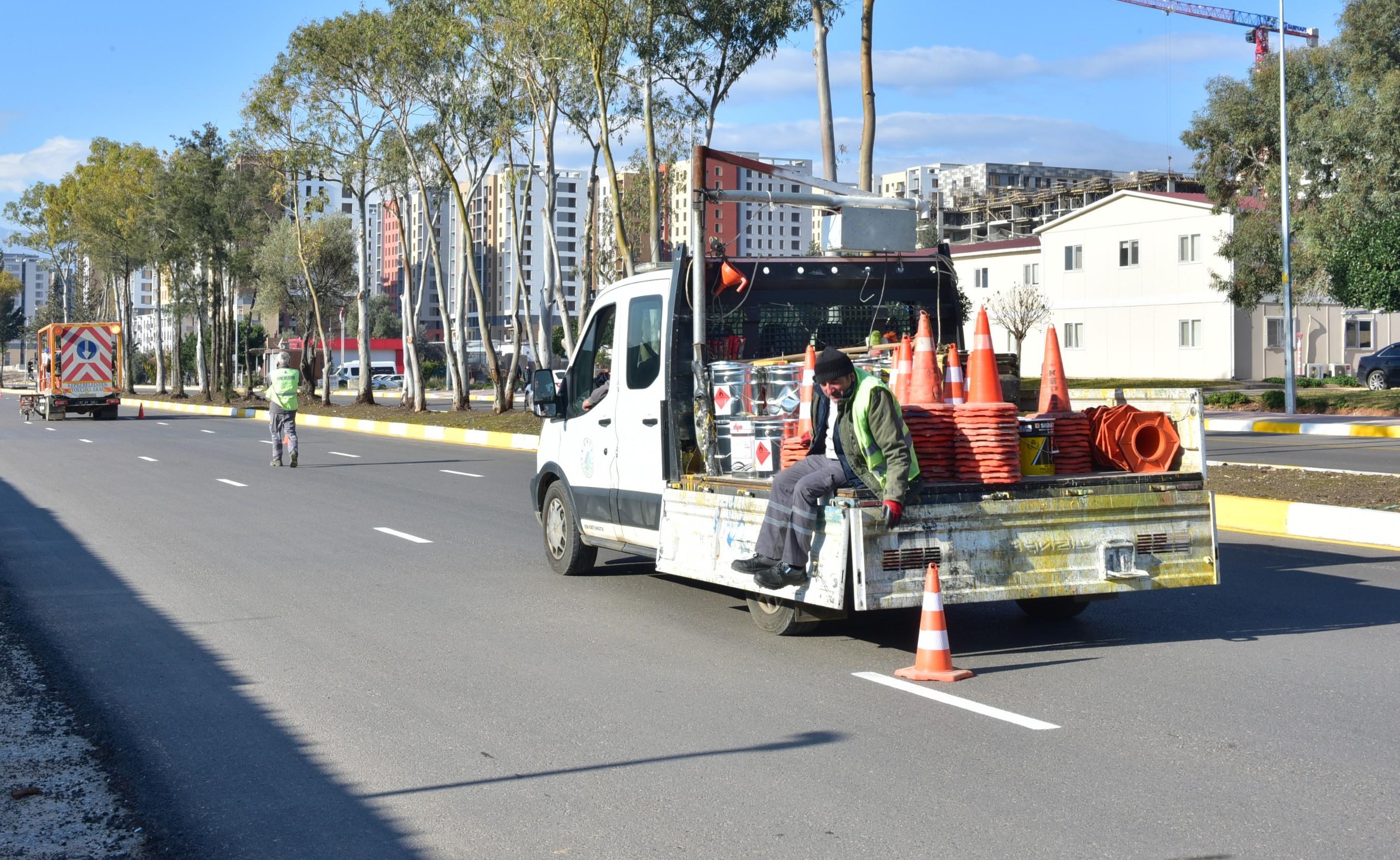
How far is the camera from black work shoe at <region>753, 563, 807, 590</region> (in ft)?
23.8

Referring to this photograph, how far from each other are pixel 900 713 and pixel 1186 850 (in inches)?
77.9

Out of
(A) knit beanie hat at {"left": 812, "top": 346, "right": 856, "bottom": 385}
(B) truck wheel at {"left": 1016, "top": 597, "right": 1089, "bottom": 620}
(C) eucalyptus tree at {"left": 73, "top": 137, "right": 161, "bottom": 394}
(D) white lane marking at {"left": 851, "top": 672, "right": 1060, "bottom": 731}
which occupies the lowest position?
(D) white lane marking at {"left": 851, "top": 672, "right": 1060, "bottom": 731}

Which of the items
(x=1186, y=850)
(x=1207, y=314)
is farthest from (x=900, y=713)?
(x=1207, y=314)

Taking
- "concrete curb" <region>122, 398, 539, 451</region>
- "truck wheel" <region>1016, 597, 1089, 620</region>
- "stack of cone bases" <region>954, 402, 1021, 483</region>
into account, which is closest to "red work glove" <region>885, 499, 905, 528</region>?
"stack of cone bases" <region>954, 402, 1021, 483</region>

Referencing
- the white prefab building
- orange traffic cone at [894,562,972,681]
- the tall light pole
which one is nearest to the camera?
orange traffic cone at [894,562,972,681]

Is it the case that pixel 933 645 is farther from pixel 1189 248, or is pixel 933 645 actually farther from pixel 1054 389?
pixel 1189 248

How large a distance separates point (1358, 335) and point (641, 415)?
58015 mm

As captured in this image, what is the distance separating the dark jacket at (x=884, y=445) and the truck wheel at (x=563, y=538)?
3502mm

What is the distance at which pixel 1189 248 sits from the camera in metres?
54.8

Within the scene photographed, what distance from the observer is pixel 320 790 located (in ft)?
17.2

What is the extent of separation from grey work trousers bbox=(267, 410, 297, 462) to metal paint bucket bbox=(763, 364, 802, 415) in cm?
1490

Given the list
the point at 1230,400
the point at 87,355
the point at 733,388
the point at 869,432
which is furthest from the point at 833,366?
the point at 87,355

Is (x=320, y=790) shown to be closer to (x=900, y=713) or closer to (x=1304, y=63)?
(x=900, y=713)

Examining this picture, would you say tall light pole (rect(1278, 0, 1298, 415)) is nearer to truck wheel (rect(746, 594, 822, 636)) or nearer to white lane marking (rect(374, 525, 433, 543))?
white lane marking (rect(374, 525, 433, 543))
